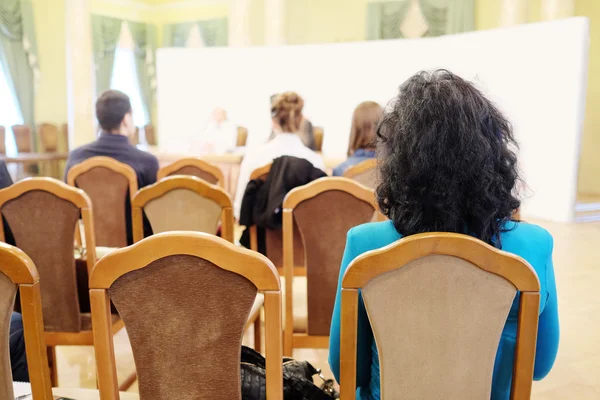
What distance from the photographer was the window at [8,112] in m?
7.79

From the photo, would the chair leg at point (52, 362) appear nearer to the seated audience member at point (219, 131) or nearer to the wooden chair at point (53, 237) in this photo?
the wooden chair at point (53, 237)

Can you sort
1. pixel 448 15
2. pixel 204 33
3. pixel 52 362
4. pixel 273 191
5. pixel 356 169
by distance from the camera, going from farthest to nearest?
pixel 204 33, pixel 448 15, pixel 356 169, pixel 273 191, pixel 52 362

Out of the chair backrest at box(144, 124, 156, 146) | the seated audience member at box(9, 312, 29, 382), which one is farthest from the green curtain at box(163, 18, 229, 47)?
the seated audience member at box(9, 312, 29, 382)

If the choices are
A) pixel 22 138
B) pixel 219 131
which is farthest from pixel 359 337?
pixel 22 138

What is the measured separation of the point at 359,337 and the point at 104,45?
9.00 m

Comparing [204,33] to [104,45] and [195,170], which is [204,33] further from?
[195,170]

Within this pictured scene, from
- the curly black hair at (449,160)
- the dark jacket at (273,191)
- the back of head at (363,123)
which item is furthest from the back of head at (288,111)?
the curly black hair at (449,160)

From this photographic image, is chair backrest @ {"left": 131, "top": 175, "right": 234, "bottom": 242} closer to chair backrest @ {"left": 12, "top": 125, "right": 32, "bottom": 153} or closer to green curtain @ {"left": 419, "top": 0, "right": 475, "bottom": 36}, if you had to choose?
green curtain @ {"left": 419, "top": 0, "right": 475, "bottom": 36}

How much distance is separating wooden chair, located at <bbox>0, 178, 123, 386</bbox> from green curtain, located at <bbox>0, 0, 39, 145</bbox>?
6951mm

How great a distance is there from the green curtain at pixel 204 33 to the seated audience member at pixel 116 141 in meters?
6.67

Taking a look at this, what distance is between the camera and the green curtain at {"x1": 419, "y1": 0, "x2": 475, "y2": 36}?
7.38 metres

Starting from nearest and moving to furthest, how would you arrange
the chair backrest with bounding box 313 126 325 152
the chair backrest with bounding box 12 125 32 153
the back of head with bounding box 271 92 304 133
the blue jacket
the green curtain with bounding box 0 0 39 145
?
the blue jacket
the back of head with bounding box 271 92 304 133
the chair backrest with bounding box 313 126 325 152
the green curtain with bounding box 0 0 39 145
the chair backrest with bounding box 12 125 32 153

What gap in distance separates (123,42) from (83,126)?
2993mm

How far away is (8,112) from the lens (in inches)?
311
